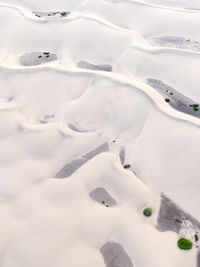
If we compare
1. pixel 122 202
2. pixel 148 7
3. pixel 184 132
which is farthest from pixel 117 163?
pixel 148 7

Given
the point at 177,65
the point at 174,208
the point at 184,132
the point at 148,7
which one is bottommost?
the point at 174,208

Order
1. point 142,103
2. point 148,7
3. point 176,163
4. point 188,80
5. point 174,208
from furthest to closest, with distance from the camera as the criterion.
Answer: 1. point 148,7
2. point 188,80
3. point 142,103
4. point 176,163
5. point 174,208

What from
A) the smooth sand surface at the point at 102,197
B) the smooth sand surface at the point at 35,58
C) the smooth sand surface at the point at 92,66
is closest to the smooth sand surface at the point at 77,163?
the smooth sand surface at the point at 102,197

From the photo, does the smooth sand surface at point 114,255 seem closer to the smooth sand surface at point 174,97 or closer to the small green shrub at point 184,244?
the small green shrub at point 184,244

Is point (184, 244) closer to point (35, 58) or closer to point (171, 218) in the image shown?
point (171, 218)

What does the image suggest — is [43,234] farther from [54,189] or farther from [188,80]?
[188,80]

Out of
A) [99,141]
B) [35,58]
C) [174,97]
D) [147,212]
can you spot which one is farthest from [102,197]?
[35,58]
